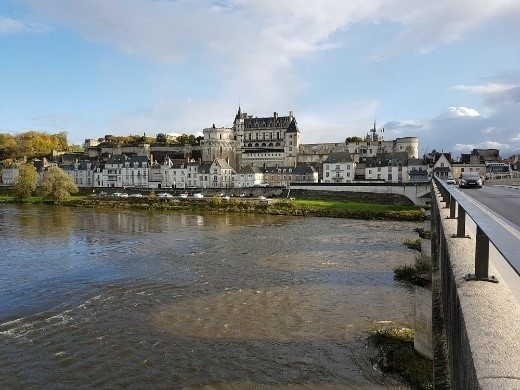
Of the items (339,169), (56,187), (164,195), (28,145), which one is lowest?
(164,195)

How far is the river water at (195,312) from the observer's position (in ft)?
33.7

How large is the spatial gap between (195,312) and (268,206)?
3664 cm

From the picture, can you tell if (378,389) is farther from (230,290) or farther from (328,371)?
(230,290)

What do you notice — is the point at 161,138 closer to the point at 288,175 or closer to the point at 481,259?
the point at 288,175

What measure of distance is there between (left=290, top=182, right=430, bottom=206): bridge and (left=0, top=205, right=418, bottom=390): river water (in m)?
25.5

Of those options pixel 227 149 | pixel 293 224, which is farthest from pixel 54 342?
pixel 227 149

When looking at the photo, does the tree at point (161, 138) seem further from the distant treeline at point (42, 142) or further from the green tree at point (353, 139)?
the green tree at point (353, 139)

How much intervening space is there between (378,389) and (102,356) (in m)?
6.82

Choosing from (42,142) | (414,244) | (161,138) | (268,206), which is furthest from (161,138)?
(414,244)

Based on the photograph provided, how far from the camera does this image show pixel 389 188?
180 ft

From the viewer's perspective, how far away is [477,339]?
364 cm

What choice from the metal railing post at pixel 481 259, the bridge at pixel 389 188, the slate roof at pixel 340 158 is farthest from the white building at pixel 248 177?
the metal railing post at pixel 481 259

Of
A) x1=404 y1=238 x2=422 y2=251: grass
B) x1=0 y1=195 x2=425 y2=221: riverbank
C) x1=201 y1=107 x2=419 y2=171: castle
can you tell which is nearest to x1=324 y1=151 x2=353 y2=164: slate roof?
x1=201 y1=107 x2=419 y2=171: castle

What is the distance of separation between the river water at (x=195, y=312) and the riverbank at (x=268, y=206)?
16768mm
